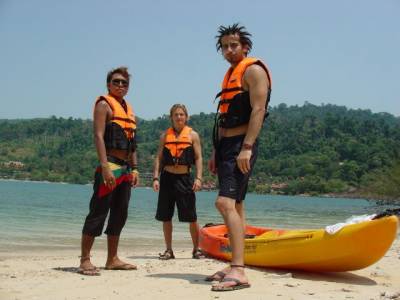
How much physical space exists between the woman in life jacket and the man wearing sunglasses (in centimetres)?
110

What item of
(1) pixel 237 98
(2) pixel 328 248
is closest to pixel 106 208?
(1) pixel 237 98

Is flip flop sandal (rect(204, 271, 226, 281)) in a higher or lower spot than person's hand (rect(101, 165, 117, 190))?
lower

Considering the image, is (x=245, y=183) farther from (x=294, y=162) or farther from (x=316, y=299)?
(x=294, y=162)

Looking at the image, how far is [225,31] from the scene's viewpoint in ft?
15.6

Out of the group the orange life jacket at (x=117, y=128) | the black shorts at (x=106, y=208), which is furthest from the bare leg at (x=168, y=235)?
A: the orange life jacket at (x=117, y=128)

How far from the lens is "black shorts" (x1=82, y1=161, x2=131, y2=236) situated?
17.3ft

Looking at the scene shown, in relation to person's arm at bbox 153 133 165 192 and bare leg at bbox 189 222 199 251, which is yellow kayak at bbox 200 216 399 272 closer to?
bare leg at bbox 189 222 199 251

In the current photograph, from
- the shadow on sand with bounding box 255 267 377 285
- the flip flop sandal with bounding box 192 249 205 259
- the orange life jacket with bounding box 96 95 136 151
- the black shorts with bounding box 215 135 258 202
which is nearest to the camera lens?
the black shorts with bounding box 215 135 258 202

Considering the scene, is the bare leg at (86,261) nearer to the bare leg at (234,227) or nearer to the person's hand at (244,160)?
the bare leg at (234,227)

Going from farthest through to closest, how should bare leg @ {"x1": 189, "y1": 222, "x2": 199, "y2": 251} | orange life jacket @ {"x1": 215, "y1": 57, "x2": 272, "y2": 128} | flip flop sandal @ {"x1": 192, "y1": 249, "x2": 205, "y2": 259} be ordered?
1. bare leg @ {"x1": 189, "y1": 222, "x2": 199, "y2": 251}
2. flip flop sandal @ {"x1": 192, "y1": 249, "x2": 205, "y2": 259}
3. orange life jacket @ {"x1": 215, "y1": 57, "x2": 272, "y2": 128}

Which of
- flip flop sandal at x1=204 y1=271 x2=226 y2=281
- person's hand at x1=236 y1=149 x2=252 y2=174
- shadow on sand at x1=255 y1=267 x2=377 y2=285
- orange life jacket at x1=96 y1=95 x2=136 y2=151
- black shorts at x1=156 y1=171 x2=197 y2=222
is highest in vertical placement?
orange life jacket at x1=96 y1=95 x2=136 y2=151

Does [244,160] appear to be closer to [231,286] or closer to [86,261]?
[231,286]

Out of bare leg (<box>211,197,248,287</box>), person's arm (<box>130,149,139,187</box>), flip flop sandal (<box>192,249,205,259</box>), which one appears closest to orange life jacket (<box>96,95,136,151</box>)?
person's arm (<box>130,149,139,187</box>)

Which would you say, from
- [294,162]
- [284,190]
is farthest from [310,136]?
[284,190]
